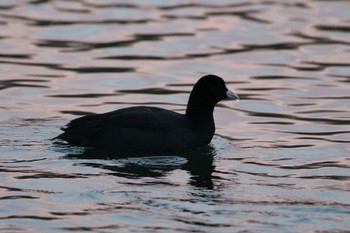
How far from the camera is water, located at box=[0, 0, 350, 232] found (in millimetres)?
10812

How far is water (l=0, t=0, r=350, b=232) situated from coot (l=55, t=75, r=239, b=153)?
0.55ft

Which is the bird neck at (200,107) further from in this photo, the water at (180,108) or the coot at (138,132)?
the water at (180,108)

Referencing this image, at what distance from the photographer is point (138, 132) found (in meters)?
13.6

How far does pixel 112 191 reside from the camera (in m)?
11.5

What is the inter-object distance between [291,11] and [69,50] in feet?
17.2

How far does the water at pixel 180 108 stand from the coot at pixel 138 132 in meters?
0.17

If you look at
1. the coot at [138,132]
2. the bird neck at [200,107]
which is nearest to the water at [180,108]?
the coot at [138,132]

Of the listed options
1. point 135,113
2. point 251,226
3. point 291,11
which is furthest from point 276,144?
point 291,11

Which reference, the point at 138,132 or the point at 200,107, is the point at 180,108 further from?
the point at 138,132

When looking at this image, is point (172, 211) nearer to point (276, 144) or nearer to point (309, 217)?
point (309, 217)

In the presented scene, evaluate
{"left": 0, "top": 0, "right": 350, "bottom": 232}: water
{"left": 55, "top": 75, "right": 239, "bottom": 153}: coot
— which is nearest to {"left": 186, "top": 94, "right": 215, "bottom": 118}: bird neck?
{"left": 55, "top": 75, "right": 239, "bottom": 153}: coot

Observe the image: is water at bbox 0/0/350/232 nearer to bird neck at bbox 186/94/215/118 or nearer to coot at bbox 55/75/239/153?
coot at bbox 55/75/239/153

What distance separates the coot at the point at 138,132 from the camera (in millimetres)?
13555

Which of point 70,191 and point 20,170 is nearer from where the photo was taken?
point 70,191
